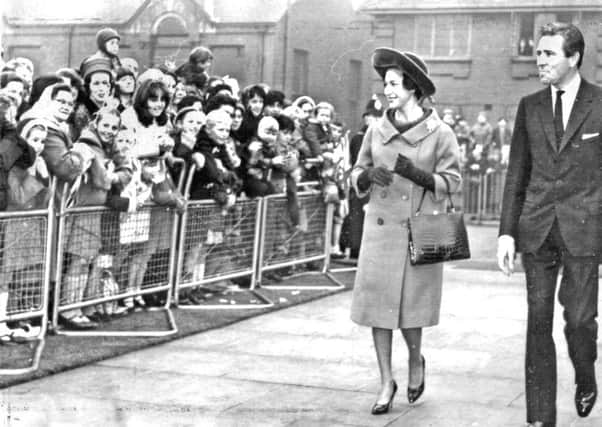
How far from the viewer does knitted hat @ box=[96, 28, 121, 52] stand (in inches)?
375

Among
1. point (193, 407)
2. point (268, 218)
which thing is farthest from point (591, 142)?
point (268, 218)

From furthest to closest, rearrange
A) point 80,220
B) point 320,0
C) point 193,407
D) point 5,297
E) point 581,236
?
point 320,0, point 80,220, point 5,297, point 193,407, point 581,236

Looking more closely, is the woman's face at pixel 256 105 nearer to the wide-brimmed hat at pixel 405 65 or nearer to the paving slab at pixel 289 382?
the paving slab at pixel 289 382

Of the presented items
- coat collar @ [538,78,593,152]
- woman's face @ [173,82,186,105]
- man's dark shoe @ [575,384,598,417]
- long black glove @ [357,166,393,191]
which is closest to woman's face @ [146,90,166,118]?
woman's face @ [173,82,186,105]

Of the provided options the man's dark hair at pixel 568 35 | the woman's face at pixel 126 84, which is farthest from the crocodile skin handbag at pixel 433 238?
the woman's face at pixel 126 84

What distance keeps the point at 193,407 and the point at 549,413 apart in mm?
1879

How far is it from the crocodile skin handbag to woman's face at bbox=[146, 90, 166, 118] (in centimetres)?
337

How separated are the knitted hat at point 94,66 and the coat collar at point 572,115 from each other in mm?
4392

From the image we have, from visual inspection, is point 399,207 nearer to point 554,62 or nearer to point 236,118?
point 554,62

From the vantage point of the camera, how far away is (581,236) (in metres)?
5.48

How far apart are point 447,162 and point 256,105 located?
16.4 ft

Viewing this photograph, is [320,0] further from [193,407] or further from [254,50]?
[193,407]

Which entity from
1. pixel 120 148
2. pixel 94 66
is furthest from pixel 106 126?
pixel 94 66

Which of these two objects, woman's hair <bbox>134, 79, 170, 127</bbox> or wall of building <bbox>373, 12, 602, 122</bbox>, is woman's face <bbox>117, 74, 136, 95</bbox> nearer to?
woman's hair <bbox>134, 79, 170, 127</bbox>
